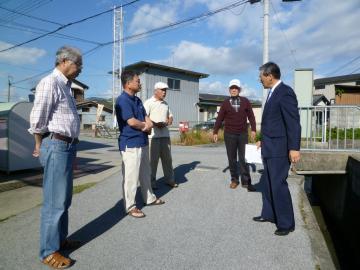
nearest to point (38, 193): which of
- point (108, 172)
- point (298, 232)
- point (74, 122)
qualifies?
point (108, 172)

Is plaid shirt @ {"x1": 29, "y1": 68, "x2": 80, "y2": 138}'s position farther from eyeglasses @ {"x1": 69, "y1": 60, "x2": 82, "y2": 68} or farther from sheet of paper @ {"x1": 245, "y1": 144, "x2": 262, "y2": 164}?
sheet of paper @ {"x1": 245, "y1": 144, "x2": 262, "y2": 164}

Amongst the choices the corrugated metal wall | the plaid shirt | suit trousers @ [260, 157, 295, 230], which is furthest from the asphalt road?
the corrugated metal wall

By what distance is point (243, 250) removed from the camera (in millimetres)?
3447

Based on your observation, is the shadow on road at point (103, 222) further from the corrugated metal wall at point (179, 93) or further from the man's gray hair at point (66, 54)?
the corrugated metal wall at point (179, 93)

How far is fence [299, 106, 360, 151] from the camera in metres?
7.55

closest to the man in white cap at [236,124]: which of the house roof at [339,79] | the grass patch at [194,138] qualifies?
the grass patch at [194,138]

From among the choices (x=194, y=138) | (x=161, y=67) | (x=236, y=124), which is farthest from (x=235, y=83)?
(x=161, y=67)

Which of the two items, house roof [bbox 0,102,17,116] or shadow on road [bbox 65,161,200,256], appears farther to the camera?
house roof [bbox 0,102,17,116]

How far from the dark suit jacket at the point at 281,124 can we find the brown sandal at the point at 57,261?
8.12 feet

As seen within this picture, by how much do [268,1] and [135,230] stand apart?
10823mm

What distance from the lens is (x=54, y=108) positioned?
301 cm

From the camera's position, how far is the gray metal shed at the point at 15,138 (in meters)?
7.73

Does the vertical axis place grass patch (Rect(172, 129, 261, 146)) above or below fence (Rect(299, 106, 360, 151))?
below

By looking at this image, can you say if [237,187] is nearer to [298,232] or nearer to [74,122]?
[298,232]
